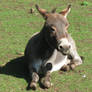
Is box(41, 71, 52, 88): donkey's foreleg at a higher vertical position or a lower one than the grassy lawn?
higher

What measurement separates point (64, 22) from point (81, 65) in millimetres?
2109

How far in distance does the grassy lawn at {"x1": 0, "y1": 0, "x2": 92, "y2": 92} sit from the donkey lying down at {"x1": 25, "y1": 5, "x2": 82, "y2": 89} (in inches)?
10.2

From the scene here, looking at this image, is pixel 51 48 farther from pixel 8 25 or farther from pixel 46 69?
pixel 8 25

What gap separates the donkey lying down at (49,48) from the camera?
22.1ft

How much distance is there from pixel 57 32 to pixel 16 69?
2086 mm

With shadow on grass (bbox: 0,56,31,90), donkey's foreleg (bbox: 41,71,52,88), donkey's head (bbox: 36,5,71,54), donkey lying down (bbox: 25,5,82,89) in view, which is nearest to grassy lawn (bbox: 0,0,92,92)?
shadow on grass (bbox: 0,56,31,90)

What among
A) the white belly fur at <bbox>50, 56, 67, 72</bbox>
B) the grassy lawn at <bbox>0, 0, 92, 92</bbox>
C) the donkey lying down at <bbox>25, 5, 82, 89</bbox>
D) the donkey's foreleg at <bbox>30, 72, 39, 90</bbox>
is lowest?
the grassy lawn at <bbox>0, 0, 92, 92</bbox>

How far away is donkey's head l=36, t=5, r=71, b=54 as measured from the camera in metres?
6.60

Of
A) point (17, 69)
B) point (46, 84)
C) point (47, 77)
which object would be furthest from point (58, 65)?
point (17, 69)

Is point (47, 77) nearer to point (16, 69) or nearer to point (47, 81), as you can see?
point (47, 81)

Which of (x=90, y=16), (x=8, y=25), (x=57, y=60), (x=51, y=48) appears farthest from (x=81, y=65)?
(x=90, y=16)

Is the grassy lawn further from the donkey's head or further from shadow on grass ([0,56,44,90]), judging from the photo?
the donkey's head

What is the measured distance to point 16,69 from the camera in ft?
27.2

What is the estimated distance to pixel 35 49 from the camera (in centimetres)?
757
